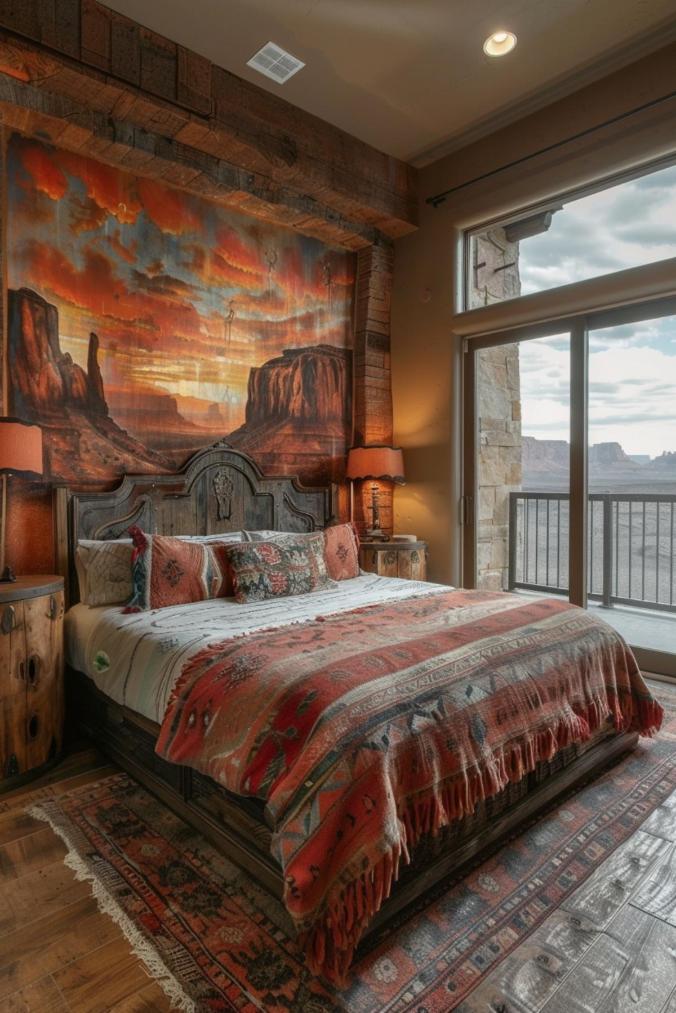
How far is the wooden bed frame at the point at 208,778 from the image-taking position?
1746 mm

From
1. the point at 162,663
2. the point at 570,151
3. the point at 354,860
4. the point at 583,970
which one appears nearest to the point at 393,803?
the point at 354,860

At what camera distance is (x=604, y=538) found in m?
4.17

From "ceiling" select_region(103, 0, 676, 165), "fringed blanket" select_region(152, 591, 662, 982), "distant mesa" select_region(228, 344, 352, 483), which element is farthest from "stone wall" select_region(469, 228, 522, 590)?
"fringed blanket" select_region(152, 591, 662, 982)

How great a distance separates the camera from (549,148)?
3730 millimetres

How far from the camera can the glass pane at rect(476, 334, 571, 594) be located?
4.01m

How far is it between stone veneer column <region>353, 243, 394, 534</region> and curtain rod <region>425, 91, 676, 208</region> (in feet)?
1.81

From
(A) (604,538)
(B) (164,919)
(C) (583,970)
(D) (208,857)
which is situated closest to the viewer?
(C) (583,970)

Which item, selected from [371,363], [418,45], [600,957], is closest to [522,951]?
[600,957]

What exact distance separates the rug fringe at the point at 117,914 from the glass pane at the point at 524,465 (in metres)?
3.18

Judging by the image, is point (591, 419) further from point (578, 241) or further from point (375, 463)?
point (375, 463)

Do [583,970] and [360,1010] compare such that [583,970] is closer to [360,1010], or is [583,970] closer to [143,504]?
[360,1010]

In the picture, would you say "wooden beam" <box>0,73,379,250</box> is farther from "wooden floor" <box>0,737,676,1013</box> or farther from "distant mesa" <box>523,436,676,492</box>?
"wooden floor" <box>0,737,676,1013</box>

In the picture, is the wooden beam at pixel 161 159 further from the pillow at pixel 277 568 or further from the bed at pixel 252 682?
the pillow at pixel 277 568

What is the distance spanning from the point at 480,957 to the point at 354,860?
0.44 metres
